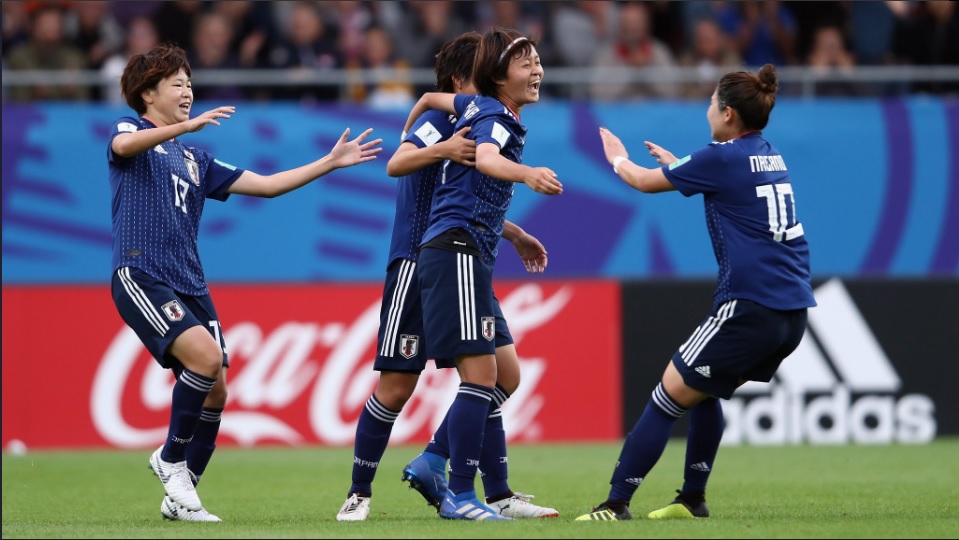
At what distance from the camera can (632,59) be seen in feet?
48.7

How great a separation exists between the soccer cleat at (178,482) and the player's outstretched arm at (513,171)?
2.08m

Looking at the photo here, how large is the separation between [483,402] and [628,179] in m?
1.20

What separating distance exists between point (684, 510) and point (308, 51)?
30.4 feet

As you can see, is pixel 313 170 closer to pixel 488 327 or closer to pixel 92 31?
pixel 488 327

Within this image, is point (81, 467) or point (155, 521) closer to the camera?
A: point (155, 521)

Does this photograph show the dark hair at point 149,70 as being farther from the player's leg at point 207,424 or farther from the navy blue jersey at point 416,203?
the navy blue jersey at point 416,203

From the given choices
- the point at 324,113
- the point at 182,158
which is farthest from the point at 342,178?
the point at 182,158

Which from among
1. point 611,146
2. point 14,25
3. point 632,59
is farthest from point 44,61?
point 611,146

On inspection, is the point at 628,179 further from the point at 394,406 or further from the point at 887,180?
the point at 887,180

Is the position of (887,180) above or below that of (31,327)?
above

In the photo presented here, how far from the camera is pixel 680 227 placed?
1452 centimetres

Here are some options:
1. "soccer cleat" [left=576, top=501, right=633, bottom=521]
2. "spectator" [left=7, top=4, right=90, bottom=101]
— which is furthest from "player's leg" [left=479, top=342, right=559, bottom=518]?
"spectator" [left=7, top=4, right=90, bottom=101]

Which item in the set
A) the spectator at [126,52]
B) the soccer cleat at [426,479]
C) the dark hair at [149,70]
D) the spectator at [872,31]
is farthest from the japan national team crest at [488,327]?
the spectator at [872,31]

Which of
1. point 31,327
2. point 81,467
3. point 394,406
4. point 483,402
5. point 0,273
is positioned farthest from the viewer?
point 0,273
